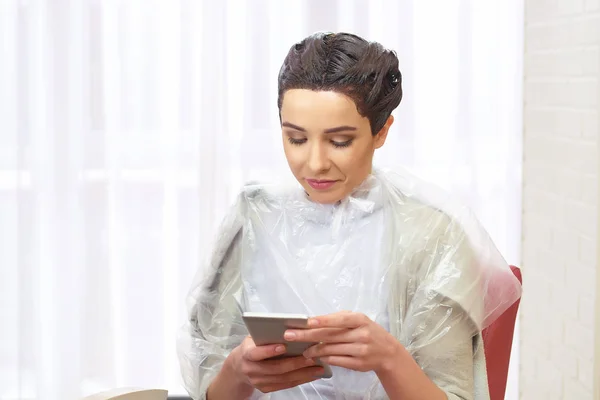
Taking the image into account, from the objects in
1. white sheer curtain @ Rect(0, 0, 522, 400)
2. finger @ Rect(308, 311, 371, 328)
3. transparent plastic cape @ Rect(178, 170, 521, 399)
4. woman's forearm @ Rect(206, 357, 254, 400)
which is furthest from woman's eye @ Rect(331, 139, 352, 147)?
white sheer curtain @ Rect(0, 0, 522, 400)

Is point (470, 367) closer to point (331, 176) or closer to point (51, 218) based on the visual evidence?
point (331, 176)

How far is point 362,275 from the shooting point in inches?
65.6

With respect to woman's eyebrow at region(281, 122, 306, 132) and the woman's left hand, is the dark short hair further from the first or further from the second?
the woman's left hand

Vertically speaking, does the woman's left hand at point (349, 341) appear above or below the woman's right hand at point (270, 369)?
above

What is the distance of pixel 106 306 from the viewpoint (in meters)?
3.34

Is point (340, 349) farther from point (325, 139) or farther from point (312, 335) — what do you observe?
point (325, 139)

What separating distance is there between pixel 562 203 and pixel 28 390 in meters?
2.01

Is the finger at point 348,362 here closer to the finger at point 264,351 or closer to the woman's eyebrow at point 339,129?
the finger at point 264,351

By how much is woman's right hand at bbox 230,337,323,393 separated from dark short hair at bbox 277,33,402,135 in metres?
0.42

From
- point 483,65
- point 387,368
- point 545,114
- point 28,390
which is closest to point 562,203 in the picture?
point 545,114

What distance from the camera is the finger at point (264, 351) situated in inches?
58.2

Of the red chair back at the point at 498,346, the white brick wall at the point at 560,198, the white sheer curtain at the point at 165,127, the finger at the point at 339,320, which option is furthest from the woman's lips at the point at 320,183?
the white sheer curtain at the point at 165,127

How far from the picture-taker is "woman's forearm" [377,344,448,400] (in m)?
1.50

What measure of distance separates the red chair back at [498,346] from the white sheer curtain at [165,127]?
145cm
